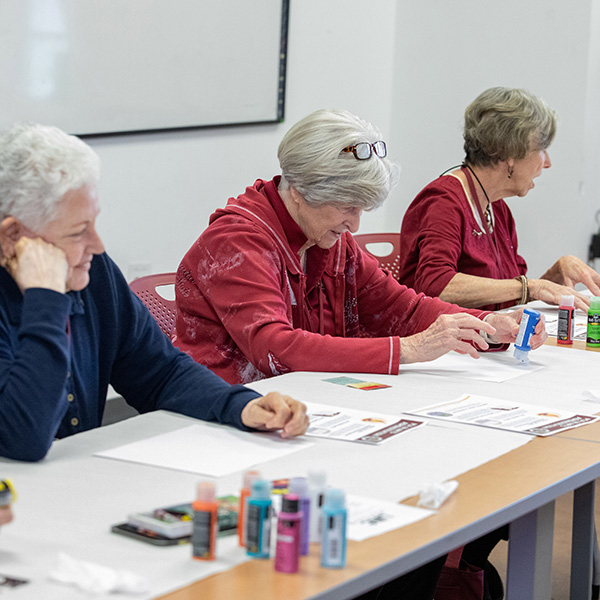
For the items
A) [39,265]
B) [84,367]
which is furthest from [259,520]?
[84,367]

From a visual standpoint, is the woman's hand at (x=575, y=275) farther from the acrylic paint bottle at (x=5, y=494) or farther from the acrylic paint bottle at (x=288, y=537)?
the acrylic paint bottle at (x=5, y=494)

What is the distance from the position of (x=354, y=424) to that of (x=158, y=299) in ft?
3.56

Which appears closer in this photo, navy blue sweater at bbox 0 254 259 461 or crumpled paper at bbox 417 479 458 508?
crumpled paper at bbox 417 479 458 508

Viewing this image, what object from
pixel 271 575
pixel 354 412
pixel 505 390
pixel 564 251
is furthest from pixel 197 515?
pixel 564 251

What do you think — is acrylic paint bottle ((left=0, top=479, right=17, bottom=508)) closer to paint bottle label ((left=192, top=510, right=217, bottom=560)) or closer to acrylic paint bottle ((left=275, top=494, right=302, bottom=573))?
paint bottle label ((left=192, top=510, right=217, bottom=560))

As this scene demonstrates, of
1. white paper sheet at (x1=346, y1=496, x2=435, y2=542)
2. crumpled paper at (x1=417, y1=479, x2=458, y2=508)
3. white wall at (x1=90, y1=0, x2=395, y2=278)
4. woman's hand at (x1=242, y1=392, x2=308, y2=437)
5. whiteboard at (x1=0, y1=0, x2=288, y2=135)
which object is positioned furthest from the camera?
white wall at (x1=90, y1=0, x2=395, y2=278)

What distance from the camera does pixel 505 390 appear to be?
83.6 inches

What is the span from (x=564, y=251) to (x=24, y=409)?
341cm

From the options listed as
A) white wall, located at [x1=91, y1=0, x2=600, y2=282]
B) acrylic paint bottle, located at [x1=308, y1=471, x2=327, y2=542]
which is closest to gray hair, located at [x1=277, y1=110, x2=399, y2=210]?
acrylic paint bottle, located at [x1=308, y1=471, x2=327, y2=542]

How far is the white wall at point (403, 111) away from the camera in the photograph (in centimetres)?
374

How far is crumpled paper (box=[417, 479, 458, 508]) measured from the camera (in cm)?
135

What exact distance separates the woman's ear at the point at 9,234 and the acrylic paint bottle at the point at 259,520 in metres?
0.69

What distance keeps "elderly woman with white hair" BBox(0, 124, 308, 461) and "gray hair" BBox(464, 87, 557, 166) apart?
1.76 m

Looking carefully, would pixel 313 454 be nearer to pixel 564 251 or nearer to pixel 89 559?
pixel 89 559
